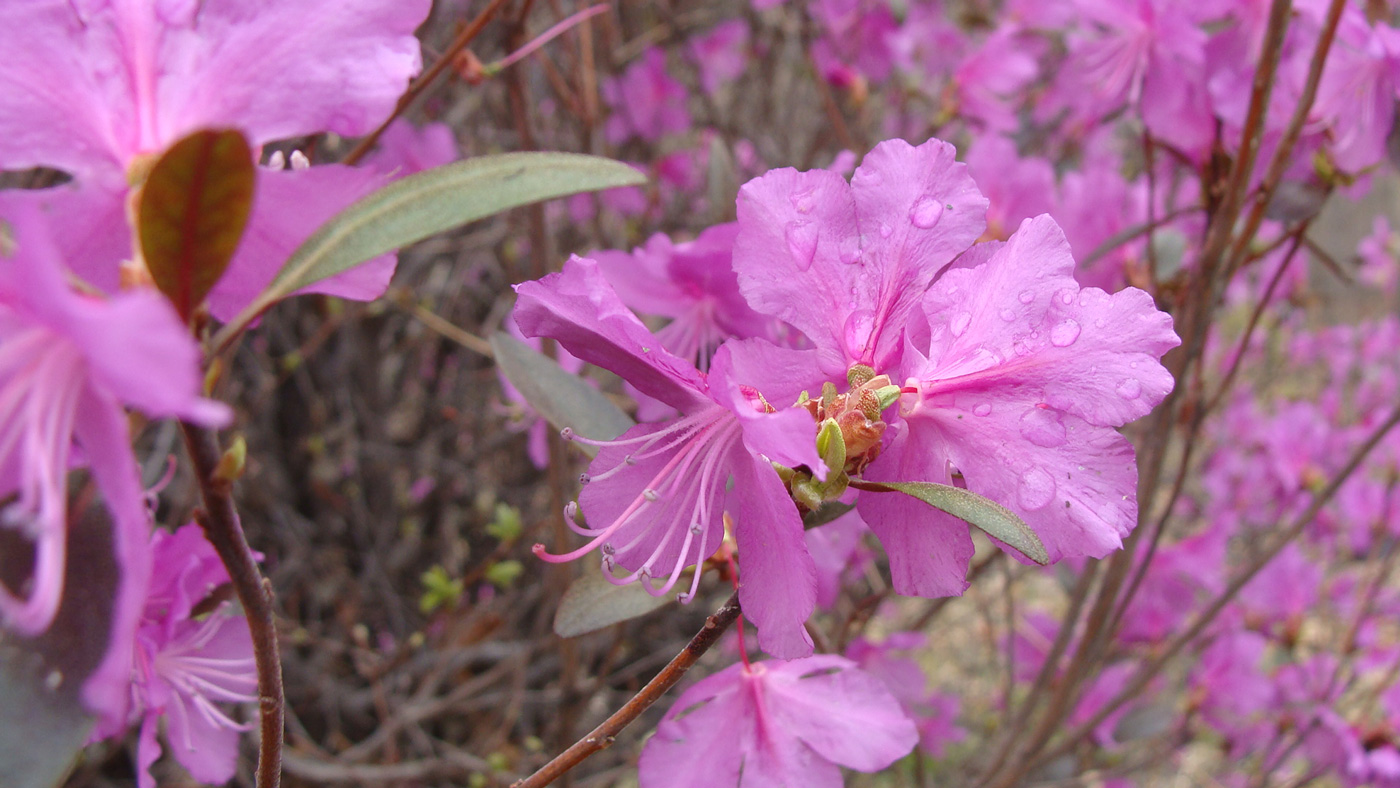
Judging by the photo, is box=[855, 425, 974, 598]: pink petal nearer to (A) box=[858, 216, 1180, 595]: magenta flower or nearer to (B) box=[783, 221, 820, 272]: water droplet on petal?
(A) box=[858, 216, 1180, 595]: magenta flower

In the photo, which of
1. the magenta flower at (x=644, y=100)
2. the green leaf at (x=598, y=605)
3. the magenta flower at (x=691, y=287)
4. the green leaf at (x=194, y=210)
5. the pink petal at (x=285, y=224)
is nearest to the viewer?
the green leaf at (x=194, y=210)

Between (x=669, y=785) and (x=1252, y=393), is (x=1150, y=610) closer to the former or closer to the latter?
(x=669, y=785)

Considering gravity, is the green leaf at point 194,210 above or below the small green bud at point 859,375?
above

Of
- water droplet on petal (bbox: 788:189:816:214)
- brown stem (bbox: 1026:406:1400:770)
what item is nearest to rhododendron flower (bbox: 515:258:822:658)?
water droplet on petal (bbox: 788:189:816:214)

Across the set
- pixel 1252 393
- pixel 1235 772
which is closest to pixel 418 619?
pixel 1235 772

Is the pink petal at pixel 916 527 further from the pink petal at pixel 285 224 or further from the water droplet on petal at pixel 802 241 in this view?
the pink petal at pixel 285 224

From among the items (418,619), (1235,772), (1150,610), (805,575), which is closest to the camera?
(805,575)

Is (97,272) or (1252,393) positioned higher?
(97,272)

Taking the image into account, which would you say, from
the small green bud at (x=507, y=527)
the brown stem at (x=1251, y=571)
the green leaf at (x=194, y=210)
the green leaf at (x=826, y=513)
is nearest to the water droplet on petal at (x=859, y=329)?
the green leaf at (x=826, y=513)
